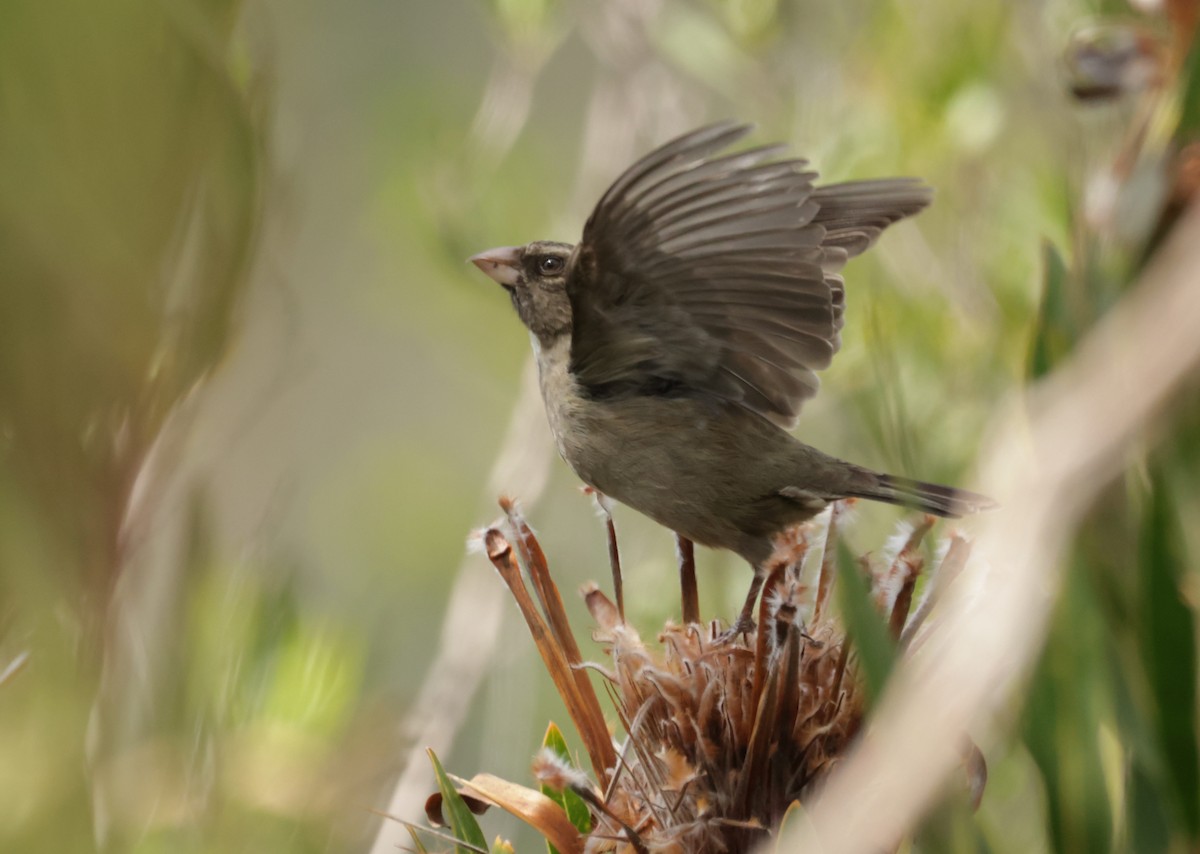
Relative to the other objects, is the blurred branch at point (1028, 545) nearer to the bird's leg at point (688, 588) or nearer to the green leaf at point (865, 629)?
the green leaf at point (865, 629)

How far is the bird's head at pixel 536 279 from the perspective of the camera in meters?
1.76

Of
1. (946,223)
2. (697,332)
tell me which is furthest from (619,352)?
(946,223)

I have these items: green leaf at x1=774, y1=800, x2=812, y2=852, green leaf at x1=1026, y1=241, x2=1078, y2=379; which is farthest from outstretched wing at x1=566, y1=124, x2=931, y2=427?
green leaf at x1=774, y1=800, x2=812, y2=852

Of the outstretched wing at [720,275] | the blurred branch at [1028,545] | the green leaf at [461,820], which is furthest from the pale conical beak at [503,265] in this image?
the blurred branch at [1028,545]

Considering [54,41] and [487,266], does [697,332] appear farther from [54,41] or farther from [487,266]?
[54,41]

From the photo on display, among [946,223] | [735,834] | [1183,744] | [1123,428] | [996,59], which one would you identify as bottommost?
[735,834]

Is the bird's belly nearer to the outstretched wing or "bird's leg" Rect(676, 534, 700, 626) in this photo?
the outstretched wing

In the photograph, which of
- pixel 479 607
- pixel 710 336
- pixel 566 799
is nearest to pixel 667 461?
pixel 710 336

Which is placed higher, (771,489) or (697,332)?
(697,332)

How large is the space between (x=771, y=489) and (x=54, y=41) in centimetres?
136

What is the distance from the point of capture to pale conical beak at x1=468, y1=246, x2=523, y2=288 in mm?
1782

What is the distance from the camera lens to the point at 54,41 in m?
0.32

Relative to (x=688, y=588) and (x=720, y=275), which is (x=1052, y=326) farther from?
(x=720, y=275)

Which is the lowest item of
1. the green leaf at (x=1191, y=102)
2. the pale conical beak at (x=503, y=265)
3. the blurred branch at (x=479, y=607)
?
the blurred branch at (x=479, y=607)
